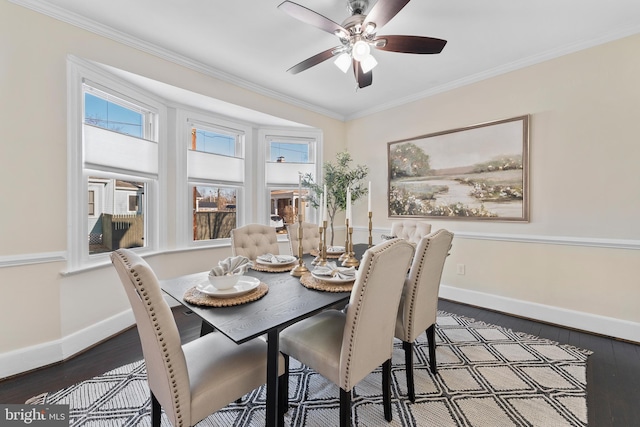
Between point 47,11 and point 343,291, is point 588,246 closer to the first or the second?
point 343,291

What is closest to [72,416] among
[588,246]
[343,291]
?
[343,291]

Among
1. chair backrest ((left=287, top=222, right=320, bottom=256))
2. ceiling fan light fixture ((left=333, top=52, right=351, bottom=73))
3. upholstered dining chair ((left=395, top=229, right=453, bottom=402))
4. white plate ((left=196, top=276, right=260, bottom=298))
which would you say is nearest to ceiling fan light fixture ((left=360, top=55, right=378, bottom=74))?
ceiling fan light fixture ((left=333, top=52, right=351, bottom=73))

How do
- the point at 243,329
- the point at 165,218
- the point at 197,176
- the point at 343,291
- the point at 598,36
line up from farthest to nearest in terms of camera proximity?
the point at 197,176
the point at 165,218
the point at 598,36
the point at 343,291
the point at 243,329

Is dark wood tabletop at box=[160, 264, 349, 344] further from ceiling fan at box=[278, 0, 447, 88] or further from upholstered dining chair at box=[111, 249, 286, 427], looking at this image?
ceiling fan at box=[278, 0, 447, 88]

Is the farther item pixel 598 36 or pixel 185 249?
pixel 185 249

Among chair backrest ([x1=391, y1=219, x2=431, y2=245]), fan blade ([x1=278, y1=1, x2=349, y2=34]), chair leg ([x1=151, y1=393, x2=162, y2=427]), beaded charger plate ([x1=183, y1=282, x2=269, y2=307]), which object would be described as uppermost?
fan blade ([x1=278, y1=1, x2=349, y2=34])

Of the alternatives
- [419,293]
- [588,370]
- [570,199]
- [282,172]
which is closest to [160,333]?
[419,293]

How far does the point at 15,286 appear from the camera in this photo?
1.94m

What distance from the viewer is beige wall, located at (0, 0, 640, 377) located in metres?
A: 1.94

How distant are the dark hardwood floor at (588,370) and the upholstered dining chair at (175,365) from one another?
1179mm

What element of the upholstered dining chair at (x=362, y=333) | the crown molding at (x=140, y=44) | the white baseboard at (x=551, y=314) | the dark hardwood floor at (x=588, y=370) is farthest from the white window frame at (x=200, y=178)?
the white baseboard at (x=551, y=314)

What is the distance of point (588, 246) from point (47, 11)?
4971 millimetres

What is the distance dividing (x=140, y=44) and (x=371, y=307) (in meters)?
3.01

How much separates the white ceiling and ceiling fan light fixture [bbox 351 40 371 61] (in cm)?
45
